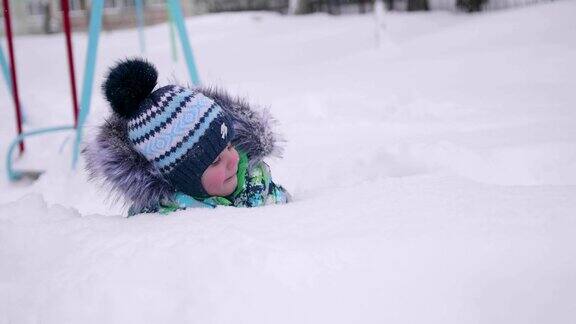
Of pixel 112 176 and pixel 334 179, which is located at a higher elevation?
pixel 112 176

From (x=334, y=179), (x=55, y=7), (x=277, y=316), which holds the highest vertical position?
(x=55, y=7)

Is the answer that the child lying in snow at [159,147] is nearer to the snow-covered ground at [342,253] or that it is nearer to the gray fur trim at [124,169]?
the gray fur trim at [124,169]

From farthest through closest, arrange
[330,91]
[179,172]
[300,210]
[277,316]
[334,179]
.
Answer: [330,91] → [334,179] → [179,172] → [300,210] → [277,316]

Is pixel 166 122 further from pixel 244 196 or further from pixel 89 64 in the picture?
pixel 89 64

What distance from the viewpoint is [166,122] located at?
1.22 meters

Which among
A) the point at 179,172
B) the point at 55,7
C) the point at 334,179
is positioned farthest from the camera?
the point at 55,7

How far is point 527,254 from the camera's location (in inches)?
30.7

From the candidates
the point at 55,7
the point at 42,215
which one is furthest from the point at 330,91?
the point at 55,7

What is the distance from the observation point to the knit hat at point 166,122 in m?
1.20

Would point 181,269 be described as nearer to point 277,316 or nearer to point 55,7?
point 277,316

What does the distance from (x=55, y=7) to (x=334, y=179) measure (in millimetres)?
12733

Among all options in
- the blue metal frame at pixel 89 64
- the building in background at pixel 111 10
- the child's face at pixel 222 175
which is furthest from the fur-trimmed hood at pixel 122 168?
the building in background at pixel 111 10

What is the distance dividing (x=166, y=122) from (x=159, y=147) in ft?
0.23

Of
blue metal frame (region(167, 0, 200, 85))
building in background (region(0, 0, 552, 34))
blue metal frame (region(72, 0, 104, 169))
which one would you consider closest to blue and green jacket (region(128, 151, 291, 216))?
blue metal frame (region(72, 0, 104, 169))
